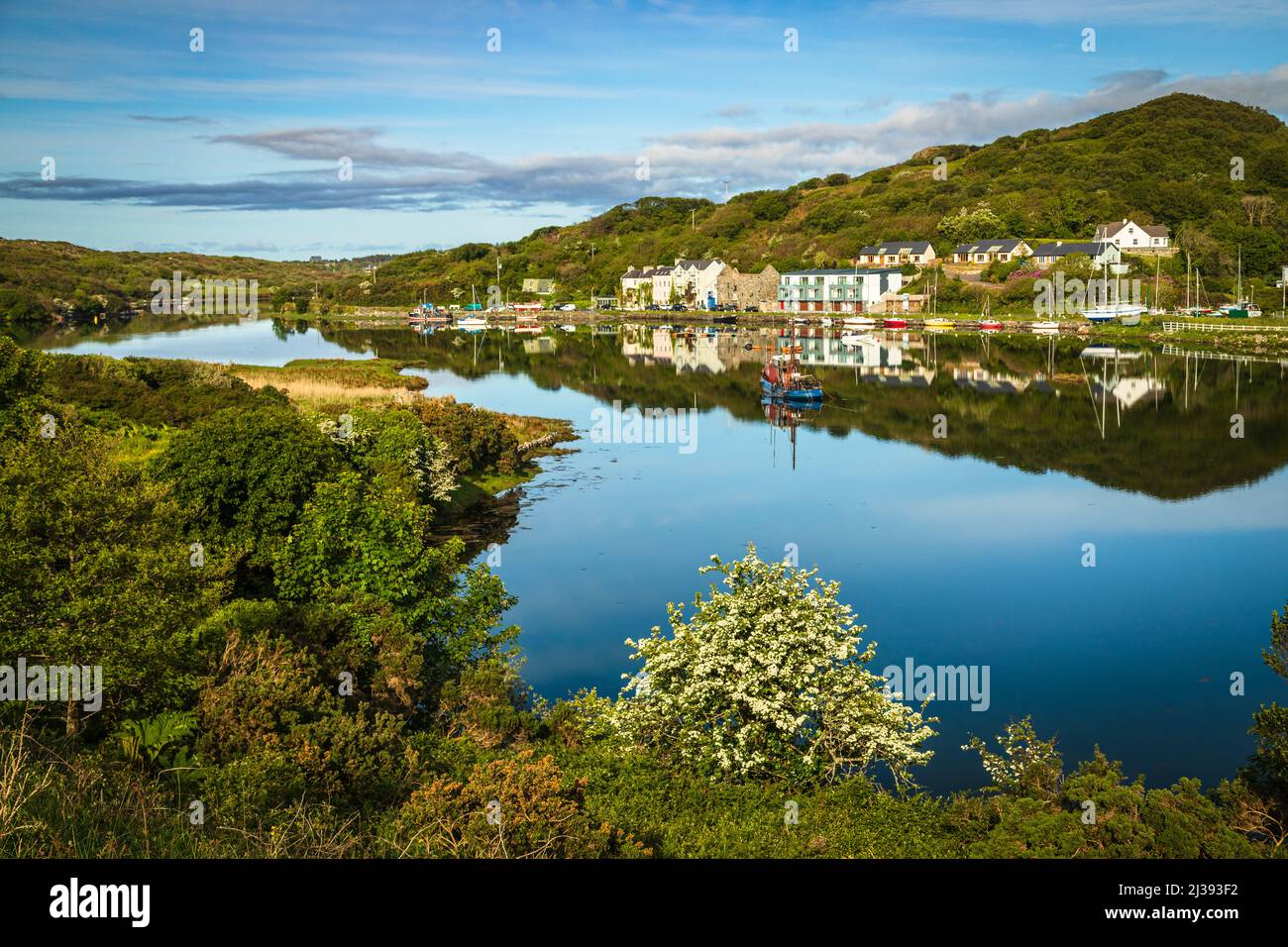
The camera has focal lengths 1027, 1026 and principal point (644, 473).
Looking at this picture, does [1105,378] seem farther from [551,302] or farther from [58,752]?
[551,302]

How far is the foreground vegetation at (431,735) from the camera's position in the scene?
947cm

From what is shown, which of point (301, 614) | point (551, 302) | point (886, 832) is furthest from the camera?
point (551, 302)

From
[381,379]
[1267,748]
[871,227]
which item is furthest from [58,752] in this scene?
[871,227]

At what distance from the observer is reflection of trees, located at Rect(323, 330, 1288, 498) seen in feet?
144

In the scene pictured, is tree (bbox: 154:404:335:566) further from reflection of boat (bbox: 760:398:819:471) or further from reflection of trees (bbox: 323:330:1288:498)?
reflection of boat (bbox: 760:398:819:471)

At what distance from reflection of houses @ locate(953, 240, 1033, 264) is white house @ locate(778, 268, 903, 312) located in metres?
8.31

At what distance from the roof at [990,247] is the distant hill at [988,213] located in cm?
535

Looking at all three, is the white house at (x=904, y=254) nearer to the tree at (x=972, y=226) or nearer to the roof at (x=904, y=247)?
the roof at (x=904, y=247)

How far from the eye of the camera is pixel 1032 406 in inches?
2330

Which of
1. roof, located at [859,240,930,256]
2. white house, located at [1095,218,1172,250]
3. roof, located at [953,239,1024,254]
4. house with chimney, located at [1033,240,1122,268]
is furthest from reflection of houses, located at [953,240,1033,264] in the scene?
white house, located at [1095,218,1172,250]

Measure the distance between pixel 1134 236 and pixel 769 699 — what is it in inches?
4840
